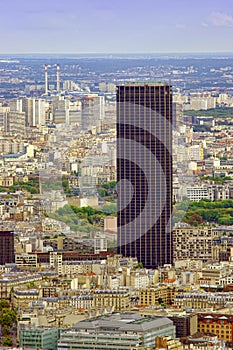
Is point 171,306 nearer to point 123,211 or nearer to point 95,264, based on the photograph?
point 95,264

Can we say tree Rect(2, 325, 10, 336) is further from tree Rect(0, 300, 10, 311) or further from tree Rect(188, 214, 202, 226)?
tree Rect(188, 214, 202, 226)

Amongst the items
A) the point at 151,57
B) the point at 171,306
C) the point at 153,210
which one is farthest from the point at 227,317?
the point at 151,57

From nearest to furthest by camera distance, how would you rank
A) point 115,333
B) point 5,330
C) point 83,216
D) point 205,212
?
1. point 115,333
2. point 5,330
3. point 83,216
4. point 205,212

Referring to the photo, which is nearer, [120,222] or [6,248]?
[6,248]

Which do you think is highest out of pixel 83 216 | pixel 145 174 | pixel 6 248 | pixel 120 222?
pixel 145 174

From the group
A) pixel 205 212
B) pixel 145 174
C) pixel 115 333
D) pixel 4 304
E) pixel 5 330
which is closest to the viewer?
pixel 115 333

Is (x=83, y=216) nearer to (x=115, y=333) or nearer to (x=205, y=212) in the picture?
(x=205, y=212)

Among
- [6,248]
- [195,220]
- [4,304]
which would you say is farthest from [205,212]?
[4,304]

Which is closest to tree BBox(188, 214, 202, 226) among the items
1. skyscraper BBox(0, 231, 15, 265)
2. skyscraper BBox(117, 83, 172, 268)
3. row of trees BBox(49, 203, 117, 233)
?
row of trees BBox(49, 203, 117, 233)
